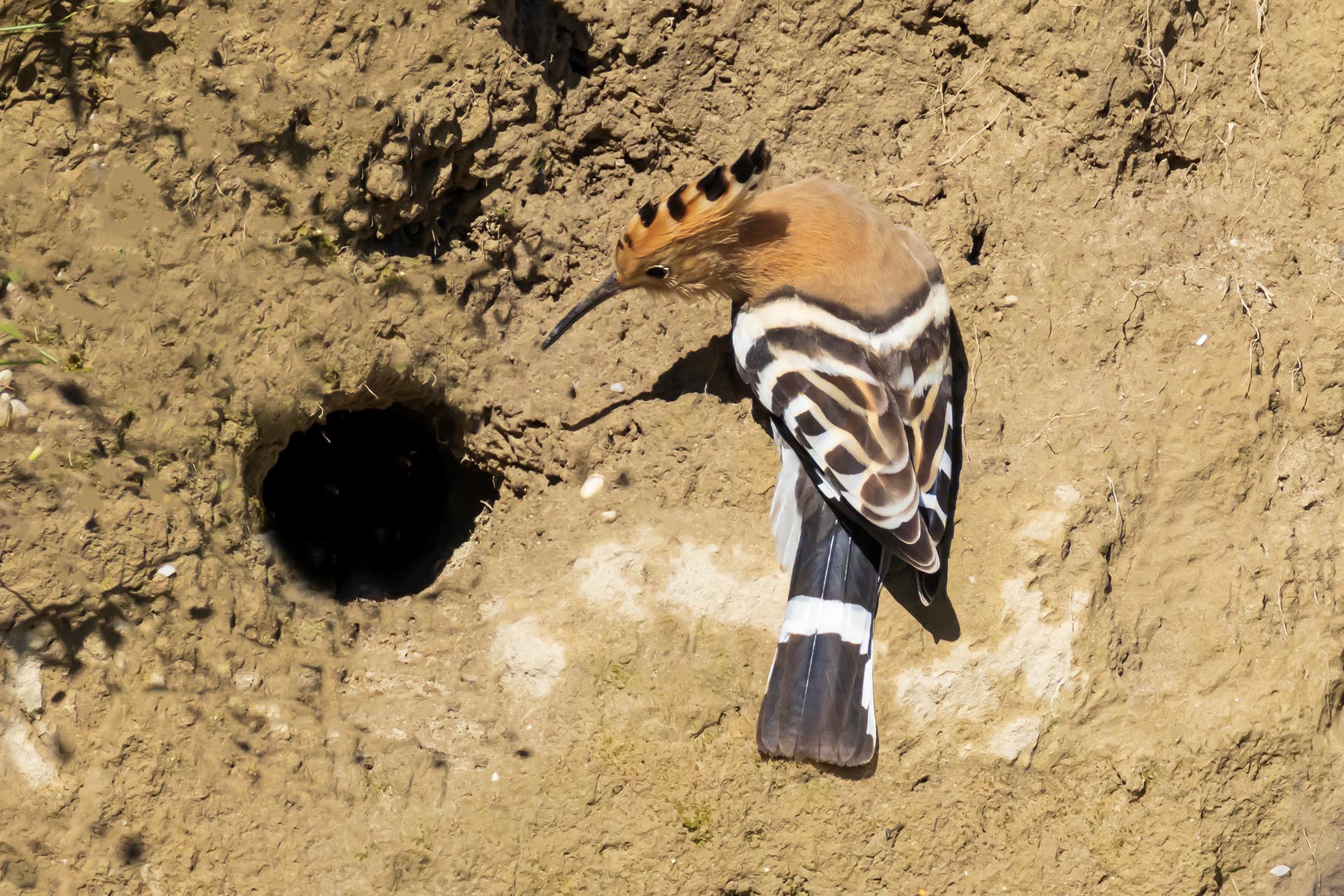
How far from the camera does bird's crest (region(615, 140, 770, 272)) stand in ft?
11.7

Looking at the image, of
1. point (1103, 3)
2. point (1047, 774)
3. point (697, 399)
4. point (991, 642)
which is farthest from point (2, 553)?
point (1103, 3)

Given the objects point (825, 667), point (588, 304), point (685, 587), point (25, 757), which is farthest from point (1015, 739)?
point (25, 757)

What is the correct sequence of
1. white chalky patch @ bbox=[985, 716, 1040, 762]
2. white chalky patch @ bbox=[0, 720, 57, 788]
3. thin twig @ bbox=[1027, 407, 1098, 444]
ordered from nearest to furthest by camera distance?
white chalky patch @ bbox=[0, 720, 57, 788] < white chalky patch @ bbox=[985, 716, 1040, 762] < thin twig @ bbox=[1027, 407, 1098, 444]

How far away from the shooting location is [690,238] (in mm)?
3734

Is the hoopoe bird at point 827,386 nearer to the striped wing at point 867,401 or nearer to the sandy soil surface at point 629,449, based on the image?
the striped wing at point 867,401

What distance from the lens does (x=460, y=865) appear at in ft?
11.3

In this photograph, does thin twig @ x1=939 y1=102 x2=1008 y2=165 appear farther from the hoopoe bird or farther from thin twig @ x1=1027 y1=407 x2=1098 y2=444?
thin twig @ x1=1027 y1=407 x2=1098 y2=444

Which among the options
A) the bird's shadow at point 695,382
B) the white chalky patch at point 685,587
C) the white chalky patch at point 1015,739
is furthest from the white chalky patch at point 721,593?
the white chalky patch at point 1015,739

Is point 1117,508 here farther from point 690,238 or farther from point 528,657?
point 528,657

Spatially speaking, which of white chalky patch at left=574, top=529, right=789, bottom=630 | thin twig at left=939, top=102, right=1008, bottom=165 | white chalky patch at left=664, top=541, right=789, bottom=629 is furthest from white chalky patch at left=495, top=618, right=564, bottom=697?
thin twig at left=939, top=102, right=1008, bottom=165

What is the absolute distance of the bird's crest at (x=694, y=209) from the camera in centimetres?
356

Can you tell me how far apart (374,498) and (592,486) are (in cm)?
166

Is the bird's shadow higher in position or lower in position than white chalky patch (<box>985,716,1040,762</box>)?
higher

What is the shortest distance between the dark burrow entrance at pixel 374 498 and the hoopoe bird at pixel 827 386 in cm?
127
